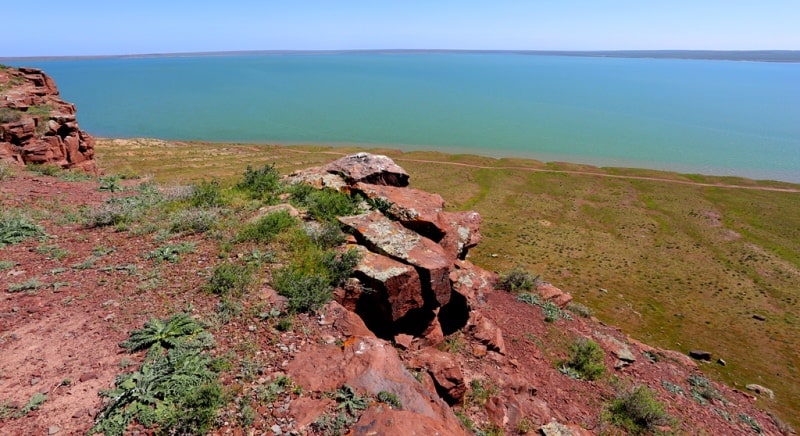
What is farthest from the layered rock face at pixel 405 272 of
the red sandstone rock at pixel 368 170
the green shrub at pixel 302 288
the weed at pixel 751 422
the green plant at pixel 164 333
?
the weed at pixel 751 422

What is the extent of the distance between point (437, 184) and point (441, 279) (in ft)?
188

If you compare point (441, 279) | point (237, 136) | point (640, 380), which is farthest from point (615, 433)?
point (237, 136)

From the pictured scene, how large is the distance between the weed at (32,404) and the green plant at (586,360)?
15898mm

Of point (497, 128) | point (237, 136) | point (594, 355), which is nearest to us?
point (594, 355)

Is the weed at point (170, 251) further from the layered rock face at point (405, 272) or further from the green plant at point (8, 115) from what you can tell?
the green plant at point (8, 115)

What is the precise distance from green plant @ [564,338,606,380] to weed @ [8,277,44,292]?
683 inches

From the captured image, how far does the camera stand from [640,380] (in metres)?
16.9

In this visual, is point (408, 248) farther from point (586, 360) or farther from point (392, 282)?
point (586, 360)

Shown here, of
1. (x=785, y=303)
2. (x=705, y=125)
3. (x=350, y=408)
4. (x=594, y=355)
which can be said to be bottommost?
(x=785, y=303)

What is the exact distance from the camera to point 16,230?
12430mm

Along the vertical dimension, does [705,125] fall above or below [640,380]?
above

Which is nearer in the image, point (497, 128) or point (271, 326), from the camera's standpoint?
point (271, 326)

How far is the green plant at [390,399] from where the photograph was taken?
7.46m

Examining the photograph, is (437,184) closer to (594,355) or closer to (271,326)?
(594,355)
